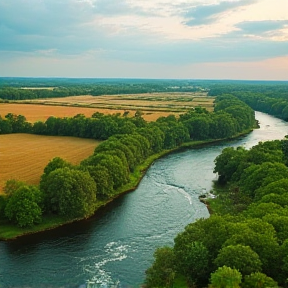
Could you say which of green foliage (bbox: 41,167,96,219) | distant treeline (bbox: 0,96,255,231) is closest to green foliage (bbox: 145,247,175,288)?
green foliage (bbox: 41,167,96,219)

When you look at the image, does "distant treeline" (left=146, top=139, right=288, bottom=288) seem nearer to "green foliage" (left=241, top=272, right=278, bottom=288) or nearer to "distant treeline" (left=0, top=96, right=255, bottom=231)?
"green foliage" (left=241, top=272, right=278, bottom=288)

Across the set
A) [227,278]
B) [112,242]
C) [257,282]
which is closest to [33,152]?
[112,242]

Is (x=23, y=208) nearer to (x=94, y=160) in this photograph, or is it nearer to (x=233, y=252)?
(x=94, y=160)

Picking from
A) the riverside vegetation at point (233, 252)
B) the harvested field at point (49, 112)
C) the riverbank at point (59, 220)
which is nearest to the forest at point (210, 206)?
the riverside vegetation at point (233, 252)

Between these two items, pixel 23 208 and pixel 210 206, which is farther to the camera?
pixel 210 206

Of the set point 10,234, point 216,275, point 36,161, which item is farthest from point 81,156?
point 216,275

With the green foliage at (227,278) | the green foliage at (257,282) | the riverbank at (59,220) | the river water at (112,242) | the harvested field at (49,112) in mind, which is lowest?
the river water at (112,242)

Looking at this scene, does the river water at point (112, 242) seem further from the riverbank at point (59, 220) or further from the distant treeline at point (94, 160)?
the distant treeline at point (94, 160)

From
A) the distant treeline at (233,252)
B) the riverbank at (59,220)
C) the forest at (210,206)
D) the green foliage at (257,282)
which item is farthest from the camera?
the riverbank at (59,220)
